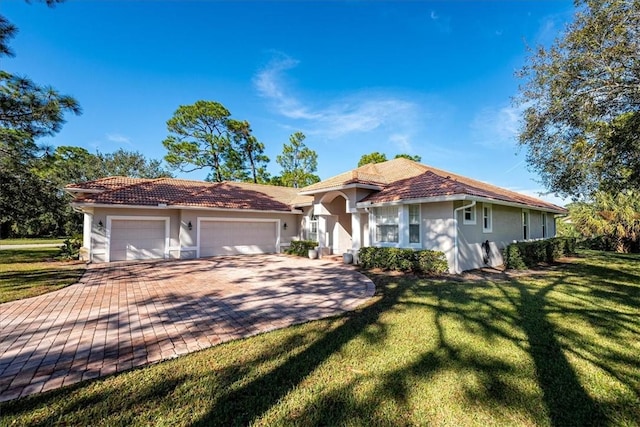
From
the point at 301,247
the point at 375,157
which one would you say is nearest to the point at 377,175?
the point at 301,247

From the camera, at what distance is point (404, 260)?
11.0 m

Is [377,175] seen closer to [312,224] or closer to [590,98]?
[312,224]

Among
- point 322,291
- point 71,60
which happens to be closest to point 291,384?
point 322,291

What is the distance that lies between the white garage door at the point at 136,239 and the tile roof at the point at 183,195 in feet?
4.09

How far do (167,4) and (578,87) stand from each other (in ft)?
48.1

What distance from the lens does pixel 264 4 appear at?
1142 cm

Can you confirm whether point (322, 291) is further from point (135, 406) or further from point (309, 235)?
point (309, 235)

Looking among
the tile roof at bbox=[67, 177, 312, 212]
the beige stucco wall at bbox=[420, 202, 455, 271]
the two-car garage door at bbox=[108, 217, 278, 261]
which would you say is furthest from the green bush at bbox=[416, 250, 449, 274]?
the two-car garage door at bbox=[108, 217, 278, 261]

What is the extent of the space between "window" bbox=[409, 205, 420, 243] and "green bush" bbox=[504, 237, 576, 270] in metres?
4.29

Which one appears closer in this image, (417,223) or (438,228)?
(438,228)

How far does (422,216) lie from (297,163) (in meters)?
28.7

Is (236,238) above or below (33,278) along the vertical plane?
above

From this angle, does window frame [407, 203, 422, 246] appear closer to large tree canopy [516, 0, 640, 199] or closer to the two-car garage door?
large tree canopy [516, 0, 640, 199]

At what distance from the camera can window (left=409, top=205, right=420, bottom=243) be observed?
1180 centimetres
